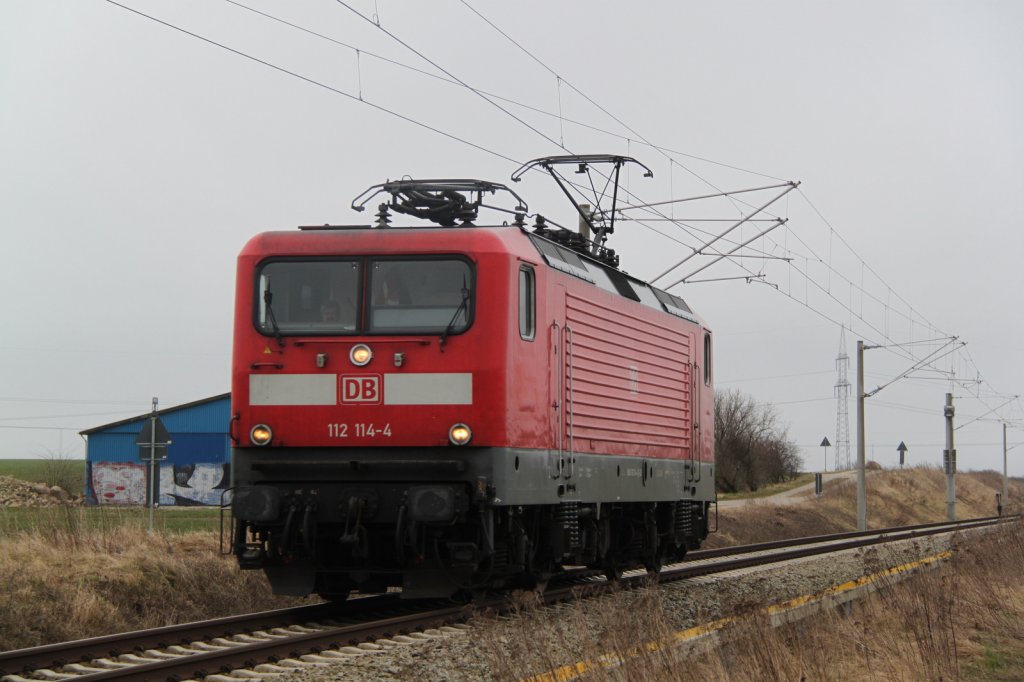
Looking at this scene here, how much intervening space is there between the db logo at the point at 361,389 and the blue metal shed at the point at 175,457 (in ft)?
126

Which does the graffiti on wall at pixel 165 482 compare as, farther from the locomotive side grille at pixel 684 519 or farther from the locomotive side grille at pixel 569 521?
the locomotive side grille at pixel 569 521

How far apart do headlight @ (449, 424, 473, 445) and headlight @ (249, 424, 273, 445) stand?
1.65 meters

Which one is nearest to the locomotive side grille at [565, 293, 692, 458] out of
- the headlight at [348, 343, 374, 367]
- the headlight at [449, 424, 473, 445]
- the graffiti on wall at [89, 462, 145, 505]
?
the headlight at [449, 424, 473, 445]

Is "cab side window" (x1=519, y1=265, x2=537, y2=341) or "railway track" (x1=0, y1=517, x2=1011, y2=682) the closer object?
"railway track" (x1=0, y1=517, x2=1011, y2=682)

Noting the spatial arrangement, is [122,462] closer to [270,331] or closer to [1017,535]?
[1017,535]

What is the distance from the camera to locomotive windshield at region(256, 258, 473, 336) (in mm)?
11914

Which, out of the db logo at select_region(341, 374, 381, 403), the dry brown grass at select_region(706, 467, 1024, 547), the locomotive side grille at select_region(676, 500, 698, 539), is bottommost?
the dry brown grass at select_region(706, 467, 1024, 547)

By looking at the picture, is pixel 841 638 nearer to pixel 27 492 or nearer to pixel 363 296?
pixel 363 296

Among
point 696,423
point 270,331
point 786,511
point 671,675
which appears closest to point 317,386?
point 270,331

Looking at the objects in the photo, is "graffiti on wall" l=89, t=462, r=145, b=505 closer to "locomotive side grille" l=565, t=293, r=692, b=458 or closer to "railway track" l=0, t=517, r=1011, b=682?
"locomotive side grille" l=565, t=293, r=692, b=458

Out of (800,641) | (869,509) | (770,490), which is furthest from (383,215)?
(770,490)

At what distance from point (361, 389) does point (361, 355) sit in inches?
12.2

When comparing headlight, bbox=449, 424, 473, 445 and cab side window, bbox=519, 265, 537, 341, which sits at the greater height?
cab side window, bbox=519, 265, 537, 341

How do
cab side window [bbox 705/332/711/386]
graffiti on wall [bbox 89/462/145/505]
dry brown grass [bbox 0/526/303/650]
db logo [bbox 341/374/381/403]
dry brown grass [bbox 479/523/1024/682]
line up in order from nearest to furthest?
dry brown grass [bbox 479/523/1024/682] < db logo [bbox 341/374/381/403] < dry brown grass [bbox 0/526/303/650] < cab side window [bbox 705/332/711/386] < graffiti on wall [bbox 89/462/145/505]
